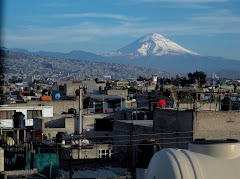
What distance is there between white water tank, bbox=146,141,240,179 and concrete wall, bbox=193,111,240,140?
7.97 m

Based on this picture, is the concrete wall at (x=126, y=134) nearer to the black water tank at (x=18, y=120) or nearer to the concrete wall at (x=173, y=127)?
the concrete wall at (x=173, y=127)

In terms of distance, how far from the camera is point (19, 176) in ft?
56.0

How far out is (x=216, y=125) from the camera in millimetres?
20109

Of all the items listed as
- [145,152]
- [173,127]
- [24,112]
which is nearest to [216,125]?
[173,127]

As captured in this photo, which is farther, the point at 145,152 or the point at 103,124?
the point at 103,124

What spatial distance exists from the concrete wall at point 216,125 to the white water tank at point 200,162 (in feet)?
26.2

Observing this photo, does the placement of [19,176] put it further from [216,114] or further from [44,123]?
[44,123]

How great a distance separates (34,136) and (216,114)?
994 centimetres

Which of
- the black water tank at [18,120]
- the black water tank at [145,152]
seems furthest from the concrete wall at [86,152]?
the black water tank at [145,152]

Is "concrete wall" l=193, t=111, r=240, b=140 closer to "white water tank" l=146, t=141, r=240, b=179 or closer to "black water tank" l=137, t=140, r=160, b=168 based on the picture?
"black water tank" l=137, t=140, r=160, b=168

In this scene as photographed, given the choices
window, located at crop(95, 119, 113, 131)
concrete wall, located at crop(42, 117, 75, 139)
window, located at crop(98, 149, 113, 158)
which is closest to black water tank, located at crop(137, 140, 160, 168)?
window, located at crop(98, 149, 113, 158)

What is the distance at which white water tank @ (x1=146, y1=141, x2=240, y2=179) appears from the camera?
10703mm

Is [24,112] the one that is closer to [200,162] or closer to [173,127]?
[173,127]

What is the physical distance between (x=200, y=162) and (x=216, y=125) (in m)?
9.34
